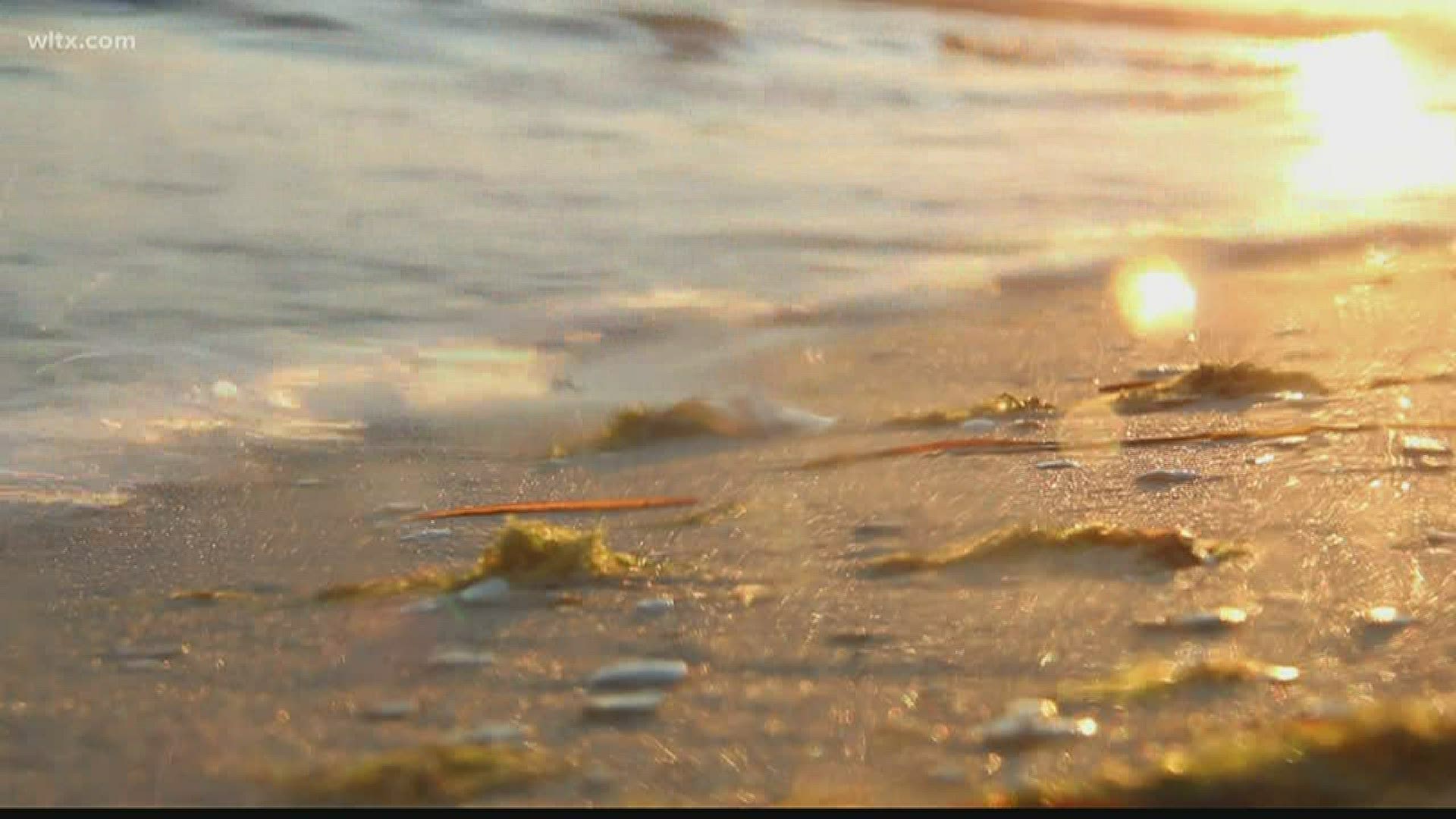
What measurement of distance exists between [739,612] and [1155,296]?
2.37 m

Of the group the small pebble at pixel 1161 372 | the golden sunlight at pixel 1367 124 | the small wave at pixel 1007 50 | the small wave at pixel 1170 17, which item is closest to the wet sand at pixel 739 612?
the small pebble at pixel 1161 372

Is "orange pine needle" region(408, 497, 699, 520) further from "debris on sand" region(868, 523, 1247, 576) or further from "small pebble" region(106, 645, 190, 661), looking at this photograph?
"small pebble" region(106, 645, 190, 661)

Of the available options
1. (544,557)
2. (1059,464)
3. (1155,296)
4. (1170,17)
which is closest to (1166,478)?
(1059,464)

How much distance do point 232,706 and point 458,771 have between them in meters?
0.31

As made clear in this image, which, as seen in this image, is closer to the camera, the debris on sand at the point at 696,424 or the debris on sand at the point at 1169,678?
the debris on sand at the point at 1169,678

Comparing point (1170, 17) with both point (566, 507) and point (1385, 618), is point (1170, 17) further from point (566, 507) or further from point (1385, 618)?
point (1385, 618)

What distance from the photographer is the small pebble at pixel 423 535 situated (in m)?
2.37

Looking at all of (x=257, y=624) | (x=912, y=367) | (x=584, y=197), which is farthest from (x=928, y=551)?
(x=584, y=197)

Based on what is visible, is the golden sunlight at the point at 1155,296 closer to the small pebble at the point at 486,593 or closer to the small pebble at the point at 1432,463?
the small pebble at the point at 1432,463

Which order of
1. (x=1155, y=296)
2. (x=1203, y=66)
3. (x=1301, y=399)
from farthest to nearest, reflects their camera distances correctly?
(x=1203, y=66) < (x=1155, y=296) < (x=1301, y=399)

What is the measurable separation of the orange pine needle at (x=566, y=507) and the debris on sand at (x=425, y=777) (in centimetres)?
89

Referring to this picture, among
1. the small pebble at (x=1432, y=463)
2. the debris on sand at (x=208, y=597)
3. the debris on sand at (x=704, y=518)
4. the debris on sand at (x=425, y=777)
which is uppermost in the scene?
the small pebble at (x=1432, y=463)

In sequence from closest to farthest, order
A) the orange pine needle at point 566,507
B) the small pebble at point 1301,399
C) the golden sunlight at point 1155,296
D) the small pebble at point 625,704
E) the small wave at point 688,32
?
the small pebble at point 625,704
the orange pine needle at point 566,507
the small pebble at point 1301,399
the golden sunlight at point 1155,296
the small wave at point 688,32

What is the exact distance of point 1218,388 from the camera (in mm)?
2959
